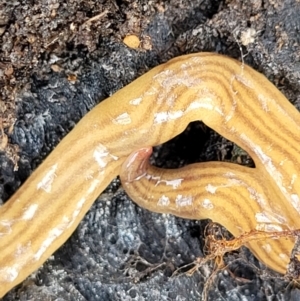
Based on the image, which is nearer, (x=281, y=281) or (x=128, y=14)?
(x=128, y=14)

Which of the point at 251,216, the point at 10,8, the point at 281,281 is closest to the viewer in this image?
the point at 10,8

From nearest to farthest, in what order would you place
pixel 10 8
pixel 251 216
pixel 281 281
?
pixel 10 8 < pixel 251 216 < pixel 281 281

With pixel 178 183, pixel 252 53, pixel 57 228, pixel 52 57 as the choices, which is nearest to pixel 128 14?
pixel 52 57

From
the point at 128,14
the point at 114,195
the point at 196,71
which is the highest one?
the point at 128,14

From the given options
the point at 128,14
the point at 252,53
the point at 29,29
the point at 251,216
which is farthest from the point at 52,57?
the point at 251,216

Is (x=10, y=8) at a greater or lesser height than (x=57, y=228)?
greater

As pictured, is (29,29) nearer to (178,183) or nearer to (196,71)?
(196,71)

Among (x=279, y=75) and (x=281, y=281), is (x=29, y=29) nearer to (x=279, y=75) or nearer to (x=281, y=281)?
(x=279, y=75)
